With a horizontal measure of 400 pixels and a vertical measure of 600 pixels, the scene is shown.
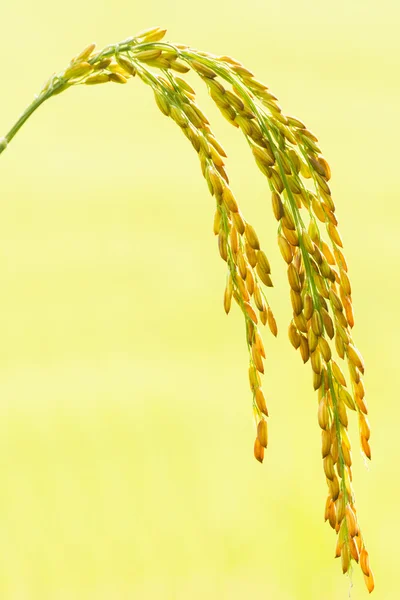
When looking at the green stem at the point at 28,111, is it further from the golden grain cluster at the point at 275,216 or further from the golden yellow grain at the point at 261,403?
the golden yellow grain at the point at 261,403

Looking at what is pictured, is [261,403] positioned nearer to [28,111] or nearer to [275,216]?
[275,216]

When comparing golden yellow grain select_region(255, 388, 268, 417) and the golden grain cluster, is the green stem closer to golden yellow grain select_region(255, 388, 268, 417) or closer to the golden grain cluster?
the golden grain cluster

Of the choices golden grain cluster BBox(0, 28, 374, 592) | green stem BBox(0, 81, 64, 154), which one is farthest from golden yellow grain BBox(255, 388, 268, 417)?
green stem BBox(0, 81, 64, 154)

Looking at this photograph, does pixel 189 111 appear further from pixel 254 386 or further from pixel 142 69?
pixel 254 386

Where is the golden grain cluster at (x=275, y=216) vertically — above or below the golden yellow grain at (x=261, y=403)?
above

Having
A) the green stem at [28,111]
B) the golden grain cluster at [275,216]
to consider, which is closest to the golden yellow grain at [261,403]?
the golden grain cluster at [275,216]

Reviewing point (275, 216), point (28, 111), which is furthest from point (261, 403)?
point (28, 111)

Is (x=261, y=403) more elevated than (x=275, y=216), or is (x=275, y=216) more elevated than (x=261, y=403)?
(x=275, y=216)

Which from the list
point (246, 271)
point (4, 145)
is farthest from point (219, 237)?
point (4, 145)

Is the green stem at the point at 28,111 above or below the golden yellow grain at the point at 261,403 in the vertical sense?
above
